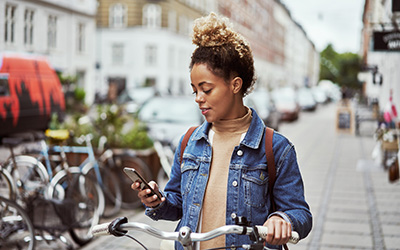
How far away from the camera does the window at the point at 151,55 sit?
42.8 metres

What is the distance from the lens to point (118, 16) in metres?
40.8

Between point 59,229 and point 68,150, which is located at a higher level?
point 68,150

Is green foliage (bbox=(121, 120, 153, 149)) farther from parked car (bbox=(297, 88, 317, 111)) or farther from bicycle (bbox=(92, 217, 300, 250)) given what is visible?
parked car (bbox=(297, 88, 317, 111))

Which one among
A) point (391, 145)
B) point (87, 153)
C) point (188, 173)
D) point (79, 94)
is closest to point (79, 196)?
point (87, 153)

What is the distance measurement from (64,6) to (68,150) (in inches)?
87.8

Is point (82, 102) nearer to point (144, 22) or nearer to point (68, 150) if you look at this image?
point (68, 150)

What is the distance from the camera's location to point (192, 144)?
8.13 ft

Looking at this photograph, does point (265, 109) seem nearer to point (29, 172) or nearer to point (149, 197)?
point (29, 172)

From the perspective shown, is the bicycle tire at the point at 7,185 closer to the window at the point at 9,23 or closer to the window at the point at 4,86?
the window at the point at 9,23

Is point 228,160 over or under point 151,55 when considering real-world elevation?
under

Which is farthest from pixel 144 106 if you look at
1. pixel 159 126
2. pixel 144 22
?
pixel 144 22

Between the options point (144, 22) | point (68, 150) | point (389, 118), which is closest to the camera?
point (68, 150)

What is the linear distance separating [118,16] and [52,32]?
111 feet

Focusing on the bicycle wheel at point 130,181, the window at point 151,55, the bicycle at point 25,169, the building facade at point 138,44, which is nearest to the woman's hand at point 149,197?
the bicycle at point 25,169
